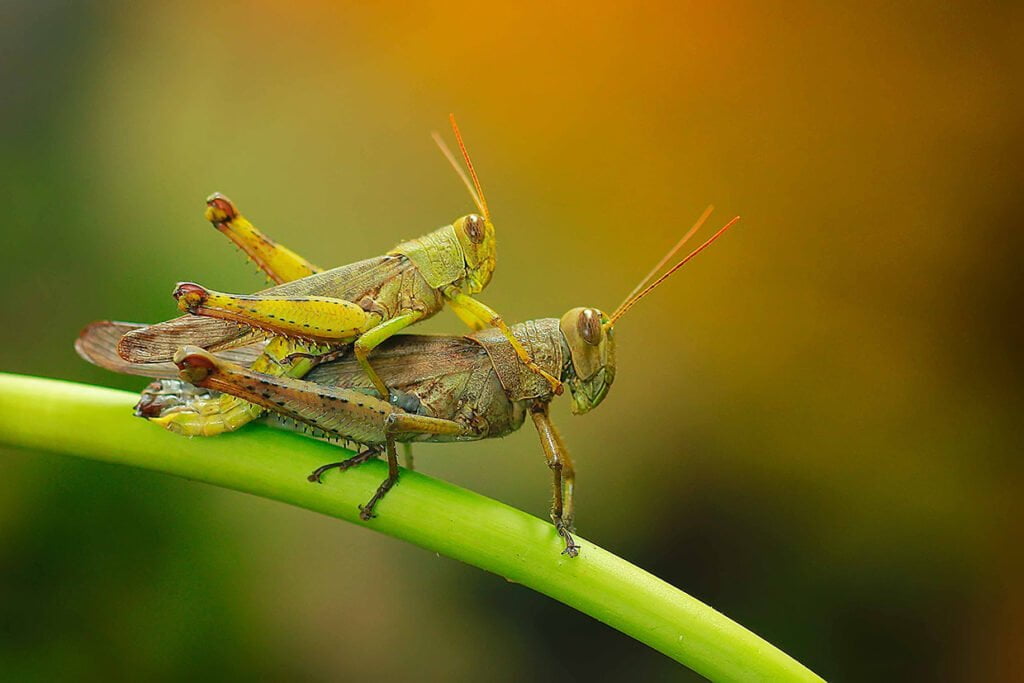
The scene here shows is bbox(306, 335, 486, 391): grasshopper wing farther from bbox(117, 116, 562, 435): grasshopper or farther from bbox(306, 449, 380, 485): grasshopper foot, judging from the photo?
bbox(306, 449, 380, 485): grasshopper foot

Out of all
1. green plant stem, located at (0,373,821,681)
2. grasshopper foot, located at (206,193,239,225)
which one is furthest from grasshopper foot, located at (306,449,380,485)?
grasshopper foot, located at (206,193,239,225)

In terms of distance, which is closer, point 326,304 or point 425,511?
point 425,511

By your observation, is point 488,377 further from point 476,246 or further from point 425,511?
point 425,511

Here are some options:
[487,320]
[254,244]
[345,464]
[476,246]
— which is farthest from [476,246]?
[345,464]

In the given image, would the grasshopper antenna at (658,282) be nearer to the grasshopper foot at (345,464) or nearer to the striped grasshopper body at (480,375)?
the striped grasshopper body at (480,375)

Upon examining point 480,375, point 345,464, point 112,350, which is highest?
point 480,375

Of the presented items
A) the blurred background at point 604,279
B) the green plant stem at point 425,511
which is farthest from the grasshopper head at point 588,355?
the blurred background at point 604,279

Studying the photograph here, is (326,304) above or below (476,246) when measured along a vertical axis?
below
